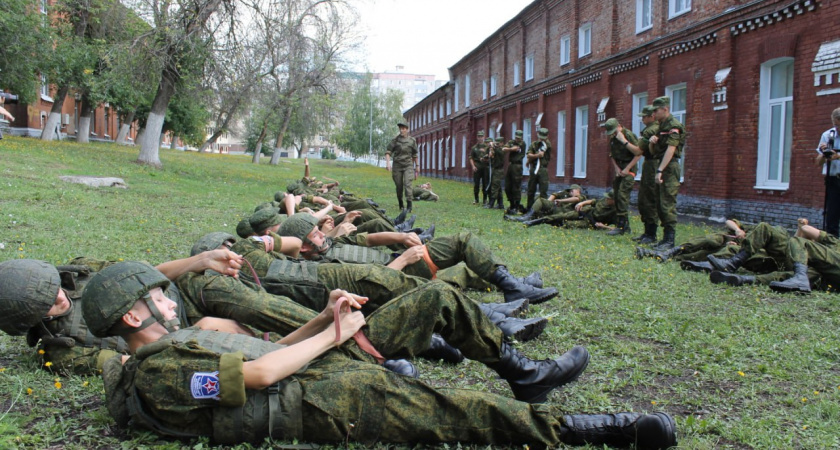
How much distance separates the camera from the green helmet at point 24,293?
11.7 ft

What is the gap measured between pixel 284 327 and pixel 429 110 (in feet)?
172

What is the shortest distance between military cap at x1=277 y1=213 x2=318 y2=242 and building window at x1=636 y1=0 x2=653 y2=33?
55.6 feet

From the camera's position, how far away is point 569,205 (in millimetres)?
13664

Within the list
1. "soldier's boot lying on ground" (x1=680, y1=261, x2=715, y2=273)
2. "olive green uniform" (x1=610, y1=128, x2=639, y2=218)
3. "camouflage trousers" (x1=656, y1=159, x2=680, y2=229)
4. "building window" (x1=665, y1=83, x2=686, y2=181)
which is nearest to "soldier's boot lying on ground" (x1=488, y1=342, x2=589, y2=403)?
"soldier's boot lying on ground" (x1=680, y1=261, x2=715, y2=273)

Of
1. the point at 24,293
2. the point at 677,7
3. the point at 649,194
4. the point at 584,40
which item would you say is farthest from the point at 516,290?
the point at 584,40

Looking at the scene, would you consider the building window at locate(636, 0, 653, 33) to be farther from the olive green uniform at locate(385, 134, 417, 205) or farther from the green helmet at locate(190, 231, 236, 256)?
the green helmet at locate(190, 231, 236, 256)

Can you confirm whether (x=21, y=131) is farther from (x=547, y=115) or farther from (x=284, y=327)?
(x=284, y=327)

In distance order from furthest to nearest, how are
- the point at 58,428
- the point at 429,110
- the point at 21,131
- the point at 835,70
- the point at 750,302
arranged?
1. the point at 429,110
2. the point at 21,131
3. the point at 835,70
4. the point at 750,302
5. the point at 58,428

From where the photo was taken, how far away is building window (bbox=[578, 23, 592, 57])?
77.4 ft

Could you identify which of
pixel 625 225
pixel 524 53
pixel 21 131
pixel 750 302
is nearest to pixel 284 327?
pixel 750 302

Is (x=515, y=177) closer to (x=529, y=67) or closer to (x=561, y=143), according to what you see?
(x=561, y=143)

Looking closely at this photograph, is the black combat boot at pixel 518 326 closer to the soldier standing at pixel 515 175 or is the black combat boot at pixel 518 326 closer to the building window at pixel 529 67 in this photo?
the soldier standing at pixel 515 175

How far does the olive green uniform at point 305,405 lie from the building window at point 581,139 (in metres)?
22.1

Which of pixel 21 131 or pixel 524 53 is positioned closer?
pixel 524 53
